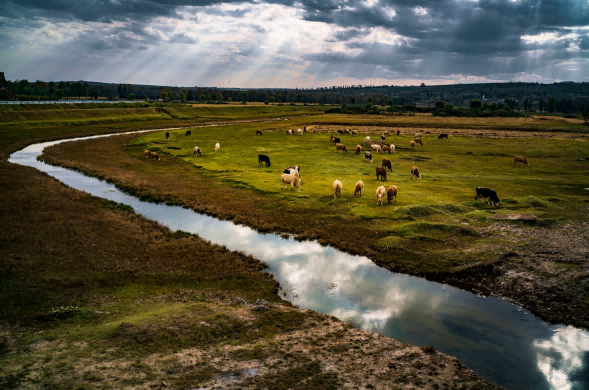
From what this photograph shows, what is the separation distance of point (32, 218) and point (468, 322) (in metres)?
26.1

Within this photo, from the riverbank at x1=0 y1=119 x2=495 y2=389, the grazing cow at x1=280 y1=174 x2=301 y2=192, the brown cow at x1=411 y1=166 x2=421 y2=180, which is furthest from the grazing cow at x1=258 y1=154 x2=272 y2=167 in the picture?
the riverbank at x1=0 y1=119 x2=495 y2=389

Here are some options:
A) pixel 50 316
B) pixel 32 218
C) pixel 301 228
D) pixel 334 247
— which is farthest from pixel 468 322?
pixel 32 218

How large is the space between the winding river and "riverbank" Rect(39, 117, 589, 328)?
3.34 feet

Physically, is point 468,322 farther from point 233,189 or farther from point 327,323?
point 233,189

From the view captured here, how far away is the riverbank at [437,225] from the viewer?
17562 millimetres

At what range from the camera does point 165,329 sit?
12883 mm

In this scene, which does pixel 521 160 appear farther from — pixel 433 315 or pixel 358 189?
pixel 433 315

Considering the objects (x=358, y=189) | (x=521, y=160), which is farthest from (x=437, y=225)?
(x=521, y=160)

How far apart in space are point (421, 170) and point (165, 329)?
1448 inches

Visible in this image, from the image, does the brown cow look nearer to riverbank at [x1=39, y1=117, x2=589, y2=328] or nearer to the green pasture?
the green pasture

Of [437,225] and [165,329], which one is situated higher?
[437,225]

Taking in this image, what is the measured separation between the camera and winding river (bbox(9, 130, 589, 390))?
1226 cm

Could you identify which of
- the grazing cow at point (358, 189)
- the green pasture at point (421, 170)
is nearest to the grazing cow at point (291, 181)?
the green pasture at point (421, 170)

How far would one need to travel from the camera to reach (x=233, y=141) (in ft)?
230
